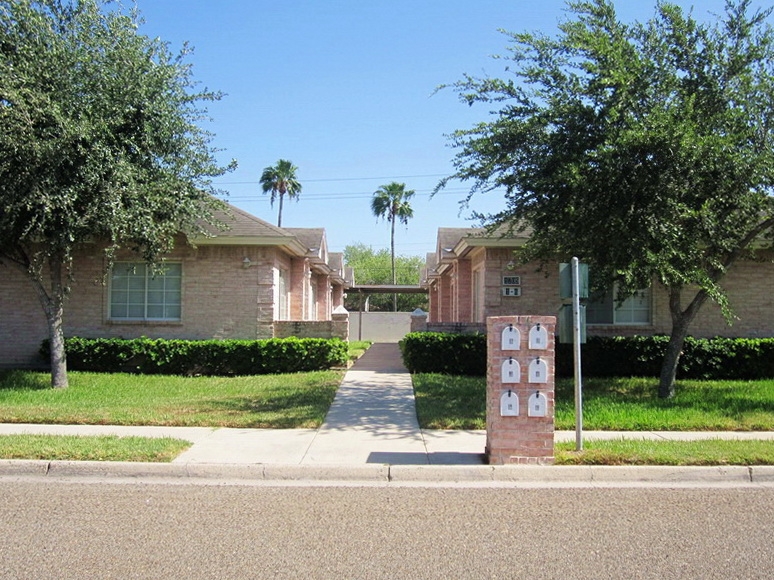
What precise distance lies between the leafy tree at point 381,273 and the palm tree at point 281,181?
14.0 metres

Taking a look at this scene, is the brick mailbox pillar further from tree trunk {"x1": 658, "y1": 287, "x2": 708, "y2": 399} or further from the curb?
tree trunk {"x1": 658, "y1": 287, "x2": 708, "y2": 399}

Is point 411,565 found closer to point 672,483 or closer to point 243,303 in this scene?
point 672,483

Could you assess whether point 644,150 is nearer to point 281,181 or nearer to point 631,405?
point 631,405

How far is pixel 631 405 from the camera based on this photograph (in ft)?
36.5

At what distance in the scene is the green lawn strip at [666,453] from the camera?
24.6 ft

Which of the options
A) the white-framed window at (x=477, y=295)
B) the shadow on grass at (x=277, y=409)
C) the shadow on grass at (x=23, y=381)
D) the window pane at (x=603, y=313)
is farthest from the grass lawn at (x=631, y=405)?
the shadow on grass at (x=23, y=381)

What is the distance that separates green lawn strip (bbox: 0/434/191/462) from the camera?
7562 millimetres

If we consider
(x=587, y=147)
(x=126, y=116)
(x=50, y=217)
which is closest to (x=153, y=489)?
(x=50, y=217)

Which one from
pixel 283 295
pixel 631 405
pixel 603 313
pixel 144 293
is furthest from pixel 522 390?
pixel 283 295

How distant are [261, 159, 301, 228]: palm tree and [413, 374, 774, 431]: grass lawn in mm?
39727

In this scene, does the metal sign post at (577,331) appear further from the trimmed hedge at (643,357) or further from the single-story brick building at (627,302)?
the single-story brick building at (627,302)

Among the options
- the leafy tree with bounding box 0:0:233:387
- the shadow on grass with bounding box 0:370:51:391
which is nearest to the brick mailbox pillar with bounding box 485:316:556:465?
the leafy tree with bounding box 0:0:233:387

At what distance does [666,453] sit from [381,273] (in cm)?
6442

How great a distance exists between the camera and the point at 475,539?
521 centimetres
